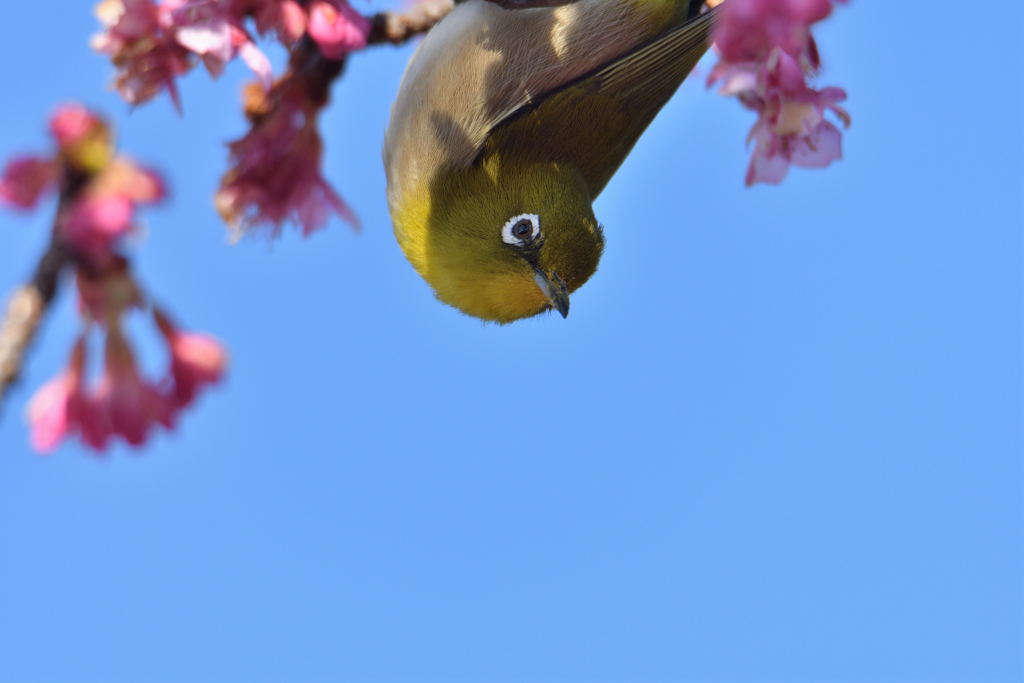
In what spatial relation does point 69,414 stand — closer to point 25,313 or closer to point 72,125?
point 25,313

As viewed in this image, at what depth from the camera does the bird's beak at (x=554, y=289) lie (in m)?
3.97

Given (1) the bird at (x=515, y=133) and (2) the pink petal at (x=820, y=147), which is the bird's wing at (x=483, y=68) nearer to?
(1) the bird at (x=515, y=133)

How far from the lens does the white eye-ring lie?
156 inches

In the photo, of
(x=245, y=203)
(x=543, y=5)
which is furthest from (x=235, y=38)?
(x=543, y=5)

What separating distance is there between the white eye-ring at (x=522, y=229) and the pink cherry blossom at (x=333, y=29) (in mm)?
1405

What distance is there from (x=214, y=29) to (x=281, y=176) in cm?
45

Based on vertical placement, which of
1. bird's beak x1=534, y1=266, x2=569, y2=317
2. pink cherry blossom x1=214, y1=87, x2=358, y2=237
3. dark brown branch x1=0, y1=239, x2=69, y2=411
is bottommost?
dark brown branch x1=0, y1=239, x2=69, y2=411

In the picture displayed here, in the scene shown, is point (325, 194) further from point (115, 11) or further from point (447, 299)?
point (447, 299)

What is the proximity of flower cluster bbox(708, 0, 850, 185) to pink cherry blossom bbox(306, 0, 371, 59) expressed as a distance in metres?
1.05

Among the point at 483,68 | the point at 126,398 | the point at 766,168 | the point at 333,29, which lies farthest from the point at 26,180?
the point at 766,168

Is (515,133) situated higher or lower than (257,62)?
higher

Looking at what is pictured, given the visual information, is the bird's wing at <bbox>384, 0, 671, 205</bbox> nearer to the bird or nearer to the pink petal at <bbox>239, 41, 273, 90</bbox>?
the bird

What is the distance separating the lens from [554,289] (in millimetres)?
3977

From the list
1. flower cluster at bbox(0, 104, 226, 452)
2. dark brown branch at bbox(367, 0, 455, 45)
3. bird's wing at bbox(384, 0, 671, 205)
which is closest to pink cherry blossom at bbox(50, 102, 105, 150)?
flower cluster at bbox(0, 104, 226, 452)
